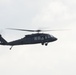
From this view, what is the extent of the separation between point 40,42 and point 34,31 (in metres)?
5.32

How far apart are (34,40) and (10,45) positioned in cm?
970

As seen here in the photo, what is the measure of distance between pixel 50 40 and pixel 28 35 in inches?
394

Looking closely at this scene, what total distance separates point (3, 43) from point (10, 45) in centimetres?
346

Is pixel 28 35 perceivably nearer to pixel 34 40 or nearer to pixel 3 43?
pixel 34 40

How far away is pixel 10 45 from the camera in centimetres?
11362

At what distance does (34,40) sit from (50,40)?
810 centimetres

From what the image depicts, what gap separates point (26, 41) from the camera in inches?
4500

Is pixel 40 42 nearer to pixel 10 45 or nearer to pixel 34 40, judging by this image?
pixel 34 40

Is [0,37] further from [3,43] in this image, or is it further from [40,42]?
[40,42]

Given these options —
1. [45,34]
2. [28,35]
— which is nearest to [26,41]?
[28,35]

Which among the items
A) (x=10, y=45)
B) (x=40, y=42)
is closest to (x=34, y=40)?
(x=40, y=42)

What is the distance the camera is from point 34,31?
4592 inches

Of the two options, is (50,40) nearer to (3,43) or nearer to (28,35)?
(28,35)

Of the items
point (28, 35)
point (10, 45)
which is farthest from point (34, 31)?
point (10, 45)
